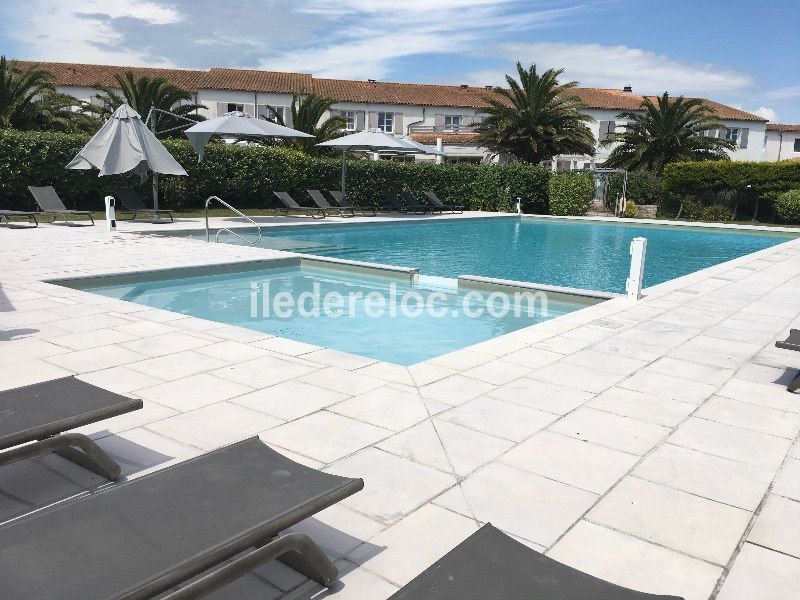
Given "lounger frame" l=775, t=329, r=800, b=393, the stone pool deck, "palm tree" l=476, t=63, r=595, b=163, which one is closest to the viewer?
the stone pool deck

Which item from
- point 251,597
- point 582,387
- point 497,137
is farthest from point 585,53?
Answer: point 251,597

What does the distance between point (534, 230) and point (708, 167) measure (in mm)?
9424

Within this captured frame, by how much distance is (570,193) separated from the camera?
84.9 ft

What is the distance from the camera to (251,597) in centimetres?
239

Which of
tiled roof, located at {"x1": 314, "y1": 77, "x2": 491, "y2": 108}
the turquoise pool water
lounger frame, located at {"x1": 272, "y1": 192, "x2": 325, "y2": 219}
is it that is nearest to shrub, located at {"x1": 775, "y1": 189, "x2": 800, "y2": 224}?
the turquoise pool water

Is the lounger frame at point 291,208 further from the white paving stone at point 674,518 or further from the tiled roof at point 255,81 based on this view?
the tiled roof at point 255,81

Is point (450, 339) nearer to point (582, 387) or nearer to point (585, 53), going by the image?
point (582, 387)

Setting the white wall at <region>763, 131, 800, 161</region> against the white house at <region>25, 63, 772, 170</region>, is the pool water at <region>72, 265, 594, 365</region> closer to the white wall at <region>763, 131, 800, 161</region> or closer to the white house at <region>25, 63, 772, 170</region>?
the white house at <region>25, 63, 772, 170</region>

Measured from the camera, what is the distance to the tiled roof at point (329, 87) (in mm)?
44531

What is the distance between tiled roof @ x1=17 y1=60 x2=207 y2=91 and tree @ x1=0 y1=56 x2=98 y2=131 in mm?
19102

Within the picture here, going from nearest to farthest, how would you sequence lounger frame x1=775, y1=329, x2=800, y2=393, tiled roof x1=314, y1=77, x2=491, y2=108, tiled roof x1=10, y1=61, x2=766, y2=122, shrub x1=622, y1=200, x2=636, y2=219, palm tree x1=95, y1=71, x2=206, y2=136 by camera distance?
lounger frame x1=775, y1=329, x2=800, y2=393
palm tree x1=95, y1=71, x2=206, y2=136
shrub x1=622, y1=200, x2=636, y2=219
tiled roof x1=10, y1=61, x2=766, y2=122
tiled roof x1=314, y1=77, x2=491, y2=108

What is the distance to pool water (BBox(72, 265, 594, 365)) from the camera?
25.0 ft

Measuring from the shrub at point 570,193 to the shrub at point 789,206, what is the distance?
6.84 meters

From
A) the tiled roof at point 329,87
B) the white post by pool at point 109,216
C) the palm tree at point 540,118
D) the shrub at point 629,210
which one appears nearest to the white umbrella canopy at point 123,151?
the white post by pool at point 109,216
